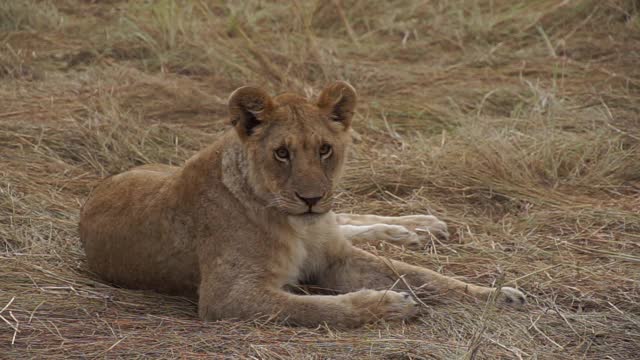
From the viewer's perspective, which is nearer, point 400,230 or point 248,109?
point 248,109

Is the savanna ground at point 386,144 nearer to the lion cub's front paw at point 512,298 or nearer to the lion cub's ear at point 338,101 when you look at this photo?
the lion cub's front paw at point 512,298

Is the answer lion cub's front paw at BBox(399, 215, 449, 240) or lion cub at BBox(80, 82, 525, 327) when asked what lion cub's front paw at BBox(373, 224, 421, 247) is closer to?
lion cub's front paw at BBox(399, 215, 449, 240)

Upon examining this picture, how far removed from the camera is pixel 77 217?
17.6 ft

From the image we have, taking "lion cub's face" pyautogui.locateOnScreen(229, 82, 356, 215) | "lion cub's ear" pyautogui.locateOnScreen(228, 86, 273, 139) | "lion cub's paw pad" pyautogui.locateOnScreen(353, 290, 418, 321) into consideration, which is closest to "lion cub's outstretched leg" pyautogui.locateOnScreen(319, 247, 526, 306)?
"lion cub's paw pad" pyautogui.locateOnScreen(353, 290, 418, 321)

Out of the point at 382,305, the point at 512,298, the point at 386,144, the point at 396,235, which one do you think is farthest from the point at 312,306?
the point at 386,144

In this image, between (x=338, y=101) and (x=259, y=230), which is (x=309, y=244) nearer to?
(x=259, y=230)

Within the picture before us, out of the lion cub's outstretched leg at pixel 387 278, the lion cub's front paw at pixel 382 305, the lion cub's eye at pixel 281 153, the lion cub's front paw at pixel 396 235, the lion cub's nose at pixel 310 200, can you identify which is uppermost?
the lion cub's eye at pixel 281 153

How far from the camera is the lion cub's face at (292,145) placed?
414 cm

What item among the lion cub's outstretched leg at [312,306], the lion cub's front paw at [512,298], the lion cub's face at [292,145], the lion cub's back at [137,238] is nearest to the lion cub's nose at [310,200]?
the lion cub's face at [292,145]

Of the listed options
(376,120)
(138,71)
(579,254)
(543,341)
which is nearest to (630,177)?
(579,254)

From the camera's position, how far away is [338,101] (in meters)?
4.42

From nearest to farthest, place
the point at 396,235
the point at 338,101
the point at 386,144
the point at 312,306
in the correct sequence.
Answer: the point at 312,306
the point at 338,101
the point at 396,235
the point at 386,144

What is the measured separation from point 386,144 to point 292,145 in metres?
2.42

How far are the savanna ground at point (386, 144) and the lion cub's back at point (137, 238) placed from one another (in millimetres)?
85
